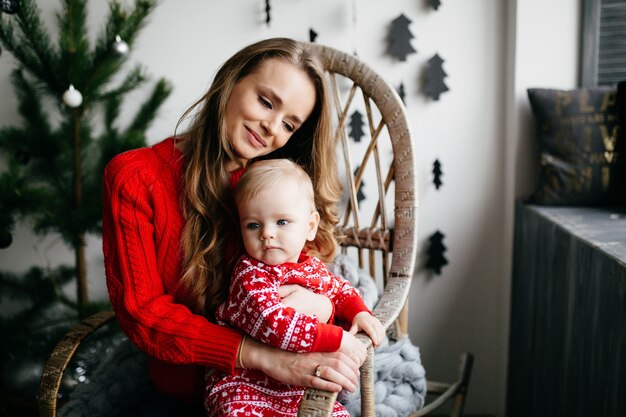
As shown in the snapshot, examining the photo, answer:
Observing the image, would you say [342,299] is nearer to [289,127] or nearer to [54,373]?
[289,127]

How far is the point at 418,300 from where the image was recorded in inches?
73.5

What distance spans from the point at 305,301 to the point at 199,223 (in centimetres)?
26

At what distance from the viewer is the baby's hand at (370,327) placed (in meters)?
0.95

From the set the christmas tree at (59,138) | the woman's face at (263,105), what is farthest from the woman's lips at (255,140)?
the christmas tree at (59,138)

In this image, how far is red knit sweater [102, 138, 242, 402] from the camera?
3.03 ft

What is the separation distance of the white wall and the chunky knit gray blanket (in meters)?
0.70

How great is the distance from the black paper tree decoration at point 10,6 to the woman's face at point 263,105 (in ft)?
2.53

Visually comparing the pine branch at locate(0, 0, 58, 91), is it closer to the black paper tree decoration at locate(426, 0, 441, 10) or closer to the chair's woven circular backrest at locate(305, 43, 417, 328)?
the chair's woven circular backrest at locate(305, 43, 417, 328)

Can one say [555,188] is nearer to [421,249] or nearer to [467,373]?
[421,249]

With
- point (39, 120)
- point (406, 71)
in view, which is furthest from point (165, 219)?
point (406, 71)

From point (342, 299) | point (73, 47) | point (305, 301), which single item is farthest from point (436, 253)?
point (73, 47)

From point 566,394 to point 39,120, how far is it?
168 centimetres

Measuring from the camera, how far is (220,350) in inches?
35.9

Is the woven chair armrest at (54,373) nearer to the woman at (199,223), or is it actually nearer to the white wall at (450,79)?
the woman at (199,223)
